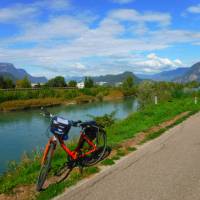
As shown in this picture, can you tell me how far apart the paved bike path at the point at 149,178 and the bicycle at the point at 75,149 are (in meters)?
0.57

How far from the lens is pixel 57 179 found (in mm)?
6445

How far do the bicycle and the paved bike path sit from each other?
57 cm

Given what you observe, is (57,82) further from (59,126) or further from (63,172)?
(59,126)

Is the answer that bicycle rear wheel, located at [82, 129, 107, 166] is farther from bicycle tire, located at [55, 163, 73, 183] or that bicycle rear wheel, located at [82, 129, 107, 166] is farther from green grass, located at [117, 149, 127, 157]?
green grass, located at [117, 149, 127, 157]

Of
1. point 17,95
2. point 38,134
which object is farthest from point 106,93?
point 38,134

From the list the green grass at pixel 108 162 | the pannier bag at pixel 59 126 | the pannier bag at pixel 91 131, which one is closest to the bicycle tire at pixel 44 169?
the pannier bag at pixel 59 126

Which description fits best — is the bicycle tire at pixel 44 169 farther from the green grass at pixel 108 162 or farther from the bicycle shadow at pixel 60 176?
the green grass at pixel 108 162

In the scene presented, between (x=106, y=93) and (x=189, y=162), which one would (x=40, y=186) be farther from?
(x=106, y=93)

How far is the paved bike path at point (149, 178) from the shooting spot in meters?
5.32

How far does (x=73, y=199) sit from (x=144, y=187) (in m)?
1.21

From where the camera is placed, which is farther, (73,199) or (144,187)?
(144,187)

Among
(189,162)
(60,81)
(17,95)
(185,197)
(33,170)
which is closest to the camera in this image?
(185,197)

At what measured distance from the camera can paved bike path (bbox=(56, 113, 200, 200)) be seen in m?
5.32

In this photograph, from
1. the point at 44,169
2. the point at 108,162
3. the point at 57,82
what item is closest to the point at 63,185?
the point at 44,169
